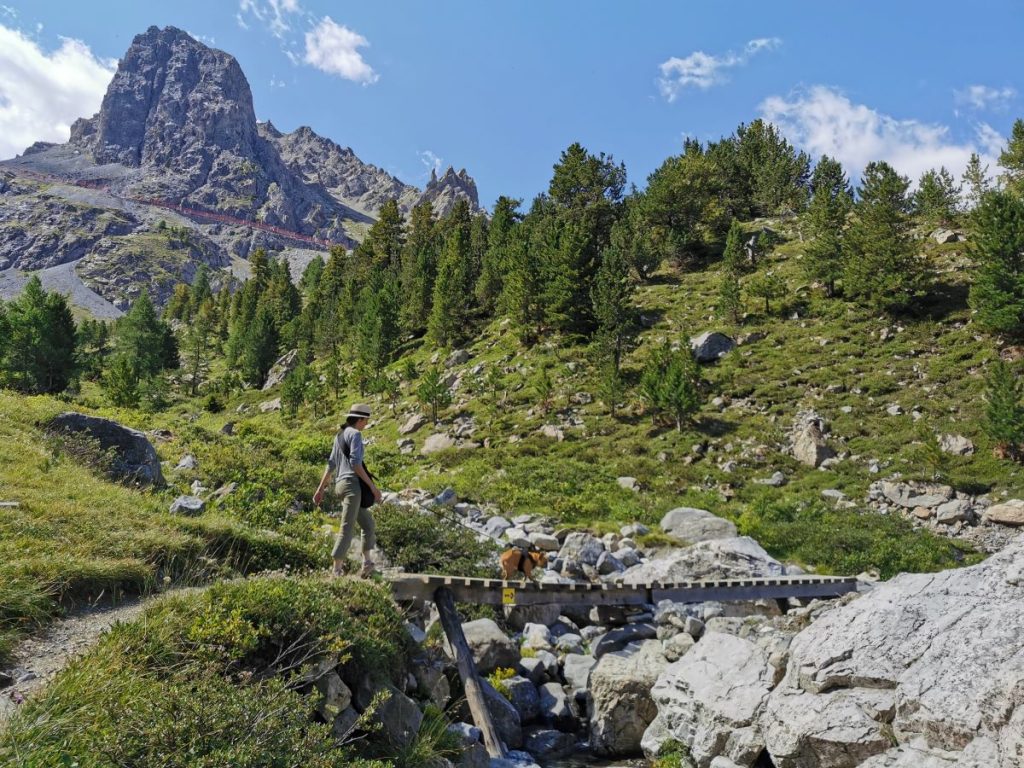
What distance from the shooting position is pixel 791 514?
23.3m

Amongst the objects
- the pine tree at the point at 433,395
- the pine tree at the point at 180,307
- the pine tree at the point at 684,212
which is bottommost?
the pine tree at the point at 433,395

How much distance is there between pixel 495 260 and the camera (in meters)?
62.9

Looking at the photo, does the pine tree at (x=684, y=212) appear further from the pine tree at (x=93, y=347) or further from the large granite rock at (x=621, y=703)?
the pine tree at (x=93, y=347)

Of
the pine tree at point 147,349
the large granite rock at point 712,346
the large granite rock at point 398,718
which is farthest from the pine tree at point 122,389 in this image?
the large granite rock at point 398,718

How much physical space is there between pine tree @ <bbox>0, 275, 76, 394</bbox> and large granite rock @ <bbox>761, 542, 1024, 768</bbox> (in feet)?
188

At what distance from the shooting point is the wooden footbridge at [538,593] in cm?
929

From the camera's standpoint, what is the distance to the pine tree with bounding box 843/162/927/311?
4178 cm

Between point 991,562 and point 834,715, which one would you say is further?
point 991,562

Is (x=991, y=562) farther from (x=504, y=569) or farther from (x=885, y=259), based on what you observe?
(x=885, y=259)

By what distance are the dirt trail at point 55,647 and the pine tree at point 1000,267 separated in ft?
143

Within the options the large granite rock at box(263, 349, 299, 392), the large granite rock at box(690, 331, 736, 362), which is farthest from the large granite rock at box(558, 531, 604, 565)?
the large granite rock at box(263, 349, 299, 392)

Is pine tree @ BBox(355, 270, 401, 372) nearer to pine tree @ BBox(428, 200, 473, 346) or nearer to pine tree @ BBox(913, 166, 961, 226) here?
pine tree @ BBox(428, 200, 473, 346)

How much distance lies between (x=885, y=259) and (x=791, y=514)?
1174 inches

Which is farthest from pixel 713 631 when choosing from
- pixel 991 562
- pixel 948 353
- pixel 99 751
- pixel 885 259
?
pixel 885 259
